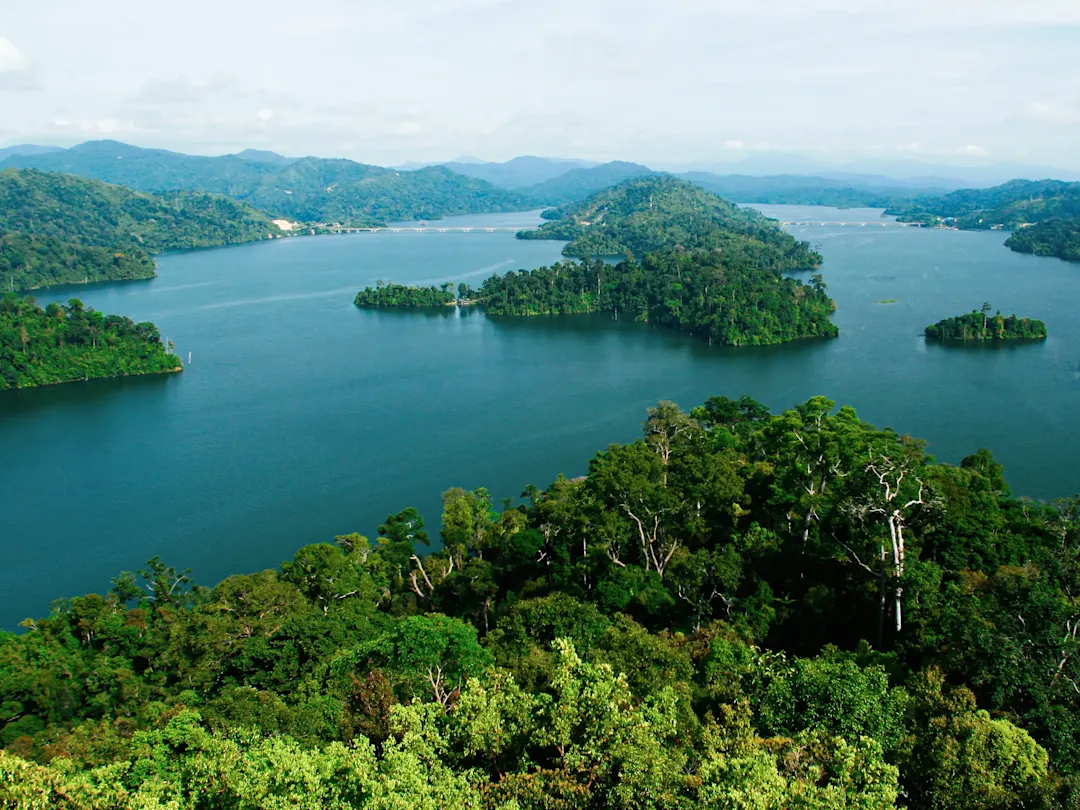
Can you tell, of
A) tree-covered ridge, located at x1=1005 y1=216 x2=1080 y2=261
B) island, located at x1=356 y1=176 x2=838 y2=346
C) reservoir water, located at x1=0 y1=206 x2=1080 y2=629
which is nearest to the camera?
reservoir water, located at x1=0 y1=206 x2=1080 y2=629

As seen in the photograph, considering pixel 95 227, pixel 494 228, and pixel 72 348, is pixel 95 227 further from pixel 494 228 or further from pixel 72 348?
pixel 72 348

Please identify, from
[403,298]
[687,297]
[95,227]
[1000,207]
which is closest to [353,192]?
[95,227]

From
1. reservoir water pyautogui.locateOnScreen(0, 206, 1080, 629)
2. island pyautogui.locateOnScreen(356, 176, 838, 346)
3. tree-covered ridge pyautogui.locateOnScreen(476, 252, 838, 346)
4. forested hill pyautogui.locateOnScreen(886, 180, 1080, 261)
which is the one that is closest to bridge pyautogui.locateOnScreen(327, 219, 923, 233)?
forested hill pyautogui.locateOnScreen(886, 180, 1080, 261)

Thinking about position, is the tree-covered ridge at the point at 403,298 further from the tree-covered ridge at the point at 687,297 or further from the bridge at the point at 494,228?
the bridge at the point at 494,228

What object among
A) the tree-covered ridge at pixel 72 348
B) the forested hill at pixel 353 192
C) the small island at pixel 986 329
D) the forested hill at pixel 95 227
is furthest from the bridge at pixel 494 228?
the tree-covered ridge at pixel 72 348

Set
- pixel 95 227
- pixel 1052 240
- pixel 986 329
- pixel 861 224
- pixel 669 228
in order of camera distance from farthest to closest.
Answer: pixel 861 224, pixel 95 227, pixel 669 228, pixel 1052 240, pixel 986 329

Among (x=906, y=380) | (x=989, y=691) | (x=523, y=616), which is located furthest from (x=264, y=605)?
(x=906, y=380)

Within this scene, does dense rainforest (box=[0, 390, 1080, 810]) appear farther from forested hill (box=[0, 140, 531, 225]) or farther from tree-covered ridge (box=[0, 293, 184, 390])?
forested hill (box=[0, 140, 531, 225])

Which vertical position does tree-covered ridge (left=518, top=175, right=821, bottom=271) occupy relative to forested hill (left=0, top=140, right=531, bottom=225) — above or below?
below
